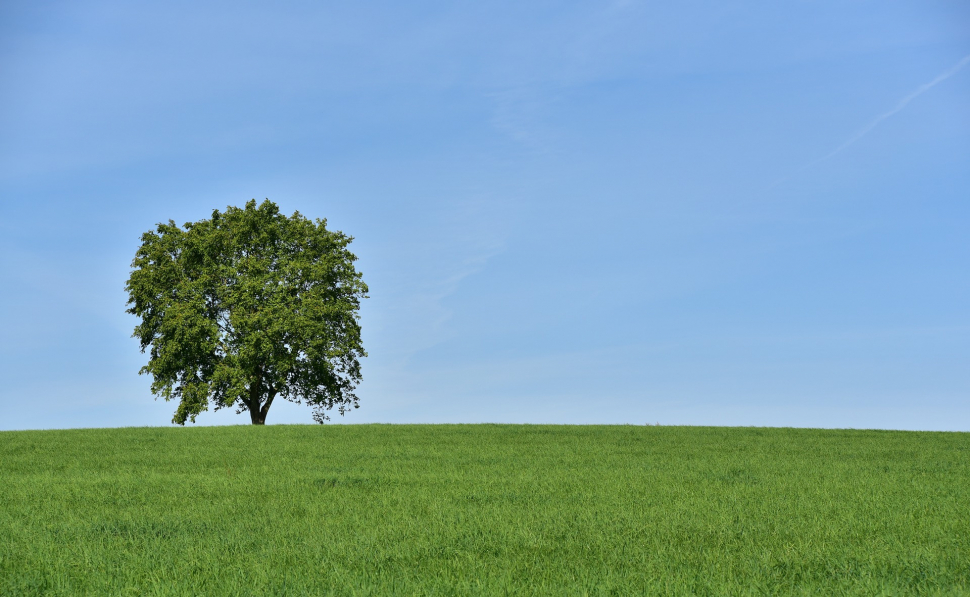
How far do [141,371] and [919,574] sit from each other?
38.3 metres

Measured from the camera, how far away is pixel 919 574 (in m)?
7.51

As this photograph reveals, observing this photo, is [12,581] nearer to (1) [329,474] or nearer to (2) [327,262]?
(1) [329,474]

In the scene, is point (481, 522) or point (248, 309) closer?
point (481, 522)

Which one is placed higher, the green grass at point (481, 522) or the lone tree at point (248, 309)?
the lone tree at point (248, 309)

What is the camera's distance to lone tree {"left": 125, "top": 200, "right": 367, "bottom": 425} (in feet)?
118

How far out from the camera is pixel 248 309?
37.2 m

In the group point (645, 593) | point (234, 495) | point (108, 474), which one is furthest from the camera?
point (108, 474)

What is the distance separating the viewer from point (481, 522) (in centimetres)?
1017

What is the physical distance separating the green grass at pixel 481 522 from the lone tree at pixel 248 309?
14.3m

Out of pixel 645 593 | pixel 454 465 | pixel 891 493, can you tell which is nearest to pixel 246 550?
pixel 645 593

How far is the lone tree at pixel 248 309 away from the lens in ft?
118

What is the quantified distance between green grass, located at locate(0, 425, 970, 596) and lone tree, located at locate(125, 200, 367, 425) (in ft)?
46.8

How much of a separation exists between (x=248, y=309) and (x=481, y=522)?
29529 mm

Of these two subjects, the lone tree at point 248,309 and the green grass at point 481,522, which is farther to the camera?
the lone tree at point 248,309
